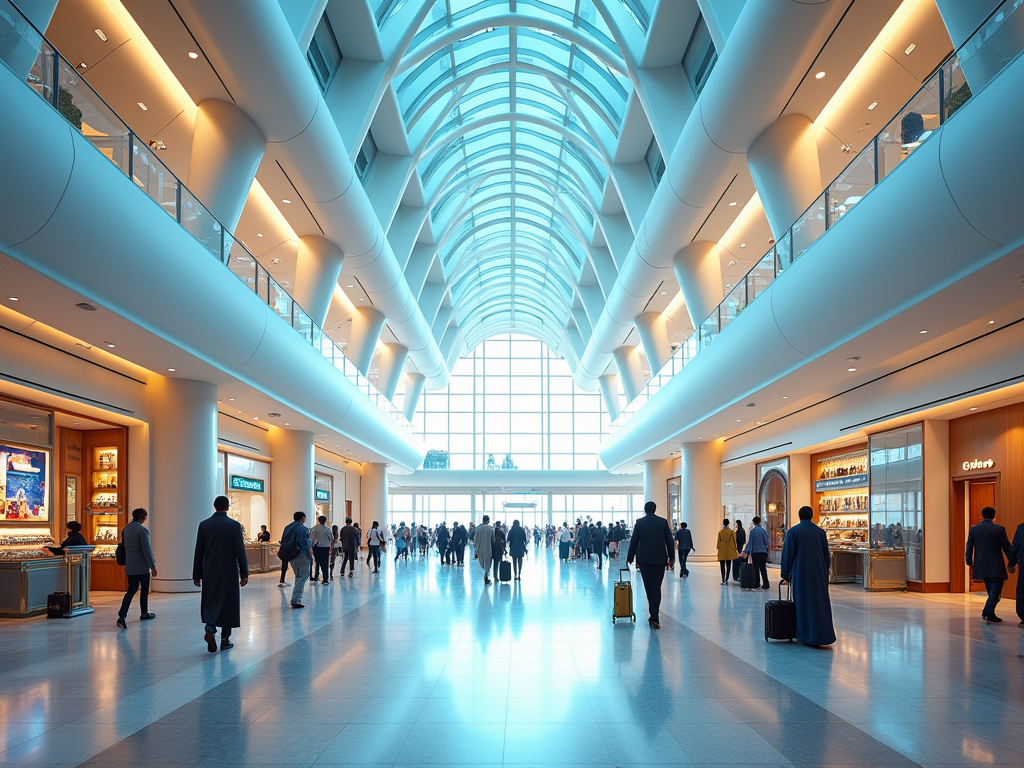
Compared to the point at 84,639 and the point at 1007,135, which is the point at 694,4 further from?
the point at 84,639

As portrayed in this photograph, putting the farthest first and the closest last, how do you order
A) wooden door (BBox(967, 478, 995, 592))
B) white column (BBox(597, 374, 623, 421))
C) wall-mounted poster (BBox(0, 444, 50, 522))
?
white column (BBox(597, 374, 623, 421)) → wooden door (BBox(967, 478, 995, 592)) → wall-mounted poster (BBox(0, 444, 50, 522))

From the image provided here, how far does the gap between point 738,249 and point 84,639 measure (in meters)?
19.6

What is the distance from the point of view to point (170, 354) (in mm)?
13453

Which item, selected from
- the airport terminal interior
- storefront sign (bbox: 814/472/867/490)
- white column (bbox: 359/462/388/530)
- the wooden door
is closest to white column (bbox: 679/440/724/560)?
the airport terminal interior

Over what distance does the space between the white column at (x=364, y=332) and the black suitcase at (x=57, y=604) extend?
664 inches

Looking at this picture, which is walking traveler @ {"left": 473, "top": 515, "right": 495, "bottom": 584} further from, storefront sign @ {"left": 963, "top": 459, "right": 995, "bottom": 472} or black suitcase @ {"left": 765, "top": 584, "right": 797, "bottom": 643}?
storefront sign @ {"left": 963, "top": 459, "right": 995, "bottom": 472}

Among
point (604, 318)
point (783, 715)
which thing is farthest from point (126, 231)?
point (604, 318)

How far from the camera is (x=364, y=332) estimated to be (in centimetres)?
2894

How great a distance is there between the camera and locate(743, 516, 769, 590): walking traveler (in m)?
16.3

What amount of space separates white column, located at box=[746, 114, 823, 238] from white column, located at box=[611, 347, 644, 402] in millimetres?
22066

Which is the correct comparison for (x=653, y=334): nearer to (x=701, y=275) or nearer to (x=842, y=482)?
(x=701, y=275)

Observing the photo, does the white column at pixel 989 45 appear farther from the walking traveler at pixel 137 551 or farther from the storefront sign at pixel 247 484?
the storefront sign at pixel 247 484

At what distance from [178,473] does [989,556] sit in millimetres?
13779

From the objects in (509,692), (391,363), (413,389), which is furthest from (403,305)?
(509,692)
